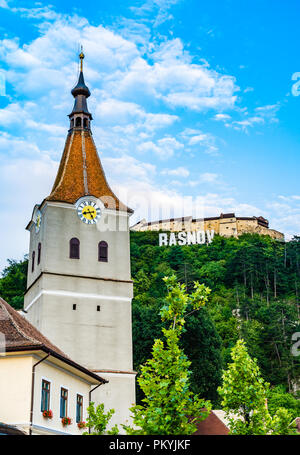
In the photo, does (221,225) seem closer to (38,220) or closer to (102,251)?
(38,220)

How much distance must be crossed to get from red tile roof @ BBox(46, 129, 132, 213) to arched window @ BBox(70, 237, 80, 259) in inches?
101

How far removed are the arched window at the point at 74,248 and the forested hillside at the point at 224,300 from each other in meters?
17.3

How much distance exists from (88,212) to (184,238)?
304ft

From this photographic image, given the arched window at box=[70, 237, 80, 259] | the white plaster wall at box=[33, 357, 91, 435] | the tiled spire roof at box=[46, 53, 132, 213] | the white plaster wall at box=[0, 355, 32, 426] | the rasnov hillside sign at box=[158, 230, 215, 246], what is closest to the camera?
the white plaster wall at box=[0, 355, 32, 426]

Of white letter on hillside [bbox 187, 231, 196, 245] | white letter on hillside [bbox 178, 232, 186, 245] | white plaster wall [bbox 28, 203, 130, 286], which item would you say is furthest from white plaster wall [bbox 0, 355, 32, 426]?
white letter on hillside [bbox 187, 231, 196, 245]

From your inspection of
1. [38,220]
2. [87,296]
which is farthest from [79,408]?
[38,220]

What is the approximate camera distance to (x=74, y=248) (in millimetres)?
40156

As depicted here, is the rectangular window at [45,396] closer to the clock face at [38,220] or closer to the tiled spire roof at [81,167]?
the tiled spire roof at [81,167]

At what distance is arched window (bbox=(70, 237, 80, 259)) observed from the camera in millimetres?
39906

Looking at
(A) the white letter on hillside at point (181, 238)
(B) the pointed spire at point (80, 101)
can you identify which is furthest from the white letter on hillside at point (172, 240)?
(B) the pointed spire at point (80, 101)

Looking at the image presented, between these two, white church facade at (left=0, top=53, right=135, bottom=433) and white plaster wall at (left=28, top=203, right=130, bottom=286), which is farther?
white plaster wall at (left=28, top=203, right=130, bottom=286)

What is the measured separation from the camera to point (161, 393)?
48.7ft

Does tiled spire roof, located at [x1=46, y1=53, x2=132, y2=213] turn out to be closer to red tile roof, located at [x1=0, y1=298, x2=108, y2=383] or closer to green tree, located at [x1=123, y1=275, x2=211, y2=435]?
red tile roof, located at [x1=0, y1=298, x2=108, y2=383]

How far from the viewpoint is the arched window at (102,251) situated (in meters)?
40.7
